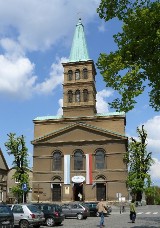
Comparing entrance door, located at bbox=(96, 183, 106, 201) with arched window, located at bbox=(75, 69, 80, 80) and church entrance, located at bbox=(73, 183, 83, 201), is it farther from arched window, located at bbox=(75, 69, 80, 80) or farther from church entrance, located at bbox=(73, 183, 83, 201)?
arched window, located at bbox=(75, 69, 80, 80)

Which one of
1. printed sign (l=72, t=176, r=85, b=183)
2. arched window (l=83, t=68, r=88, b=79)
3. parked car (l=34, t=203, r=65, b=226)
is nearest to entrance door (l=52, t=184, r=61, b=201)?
printed sign (l=72, t=176, r=85, b=183)

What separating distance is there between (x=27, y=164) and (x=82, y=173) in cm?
1077

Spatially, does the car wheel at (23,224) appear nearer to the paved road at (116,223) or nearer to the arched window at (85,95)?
the paved road at (116,223)

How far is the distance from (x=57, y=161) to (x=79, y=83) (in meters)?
16.9

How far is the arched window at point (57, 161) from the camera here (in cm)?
6268

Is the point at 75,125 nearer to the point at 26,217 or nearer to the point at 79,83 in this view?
the point at 79,83

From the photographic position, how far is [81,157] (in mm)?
62094

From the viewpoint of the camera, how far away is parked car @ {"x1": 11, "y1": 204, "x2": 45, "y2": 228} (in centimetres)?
2219

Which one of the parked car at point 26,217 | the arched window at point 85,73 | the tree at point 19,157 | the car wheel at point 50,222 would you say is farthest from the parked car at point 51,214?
the arched window at point 85,73

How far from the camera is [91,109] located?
2670 inches

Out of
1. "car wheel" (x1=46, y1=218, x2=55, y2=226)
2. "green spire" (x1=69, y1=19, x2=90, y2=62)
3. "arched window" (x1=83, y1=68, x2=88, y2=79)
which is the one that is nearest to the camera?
"car wheel" (x1=46, y1=218, x2=55, y2=226)

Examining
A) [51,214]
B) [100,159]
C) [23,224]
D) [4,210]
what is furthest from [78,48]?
[4,210]

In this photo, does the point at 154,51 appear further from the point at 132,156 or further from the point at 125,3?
the point at 132,156

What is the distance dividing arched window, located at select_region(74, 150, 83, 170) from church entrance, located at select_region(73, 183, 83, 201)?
2934mm
